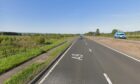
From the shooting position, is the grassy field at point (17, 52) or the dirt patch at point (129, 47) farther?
the dirt patch at point (129, 47)

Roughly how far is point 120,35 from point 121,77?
186ft

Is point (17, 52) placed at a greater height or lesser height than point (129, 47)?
lesser

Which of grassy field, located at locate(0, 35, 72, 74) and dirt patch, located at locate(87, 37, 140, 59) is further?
dirt patch, located at locate(87, 37, 140, 59)

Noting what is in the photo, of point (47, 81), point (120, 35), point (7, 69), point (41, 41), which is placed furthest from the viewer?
point (120, 35)

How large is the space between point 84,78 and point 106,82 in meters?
1.20

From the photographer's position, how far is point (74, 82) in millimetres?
7785

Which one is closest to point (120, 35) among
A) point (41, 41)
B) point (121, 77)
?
point (41, 41)

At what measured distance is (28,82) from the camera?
24.7 feet

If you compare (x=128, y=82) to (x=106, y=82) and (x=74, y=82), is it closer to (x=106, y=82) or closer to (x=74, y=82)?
(x=106, y=82)

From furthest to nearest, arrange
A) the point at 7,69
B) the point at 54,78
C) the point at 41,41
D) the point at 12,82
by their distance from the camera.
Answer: the point at 41,41
the point at 7,69
the point at 54,78
the point at 12,82

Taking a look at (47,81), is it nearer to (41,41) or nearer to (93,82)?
(93,82)

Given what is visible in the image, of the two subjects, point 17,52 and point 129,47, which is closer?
point 17,52

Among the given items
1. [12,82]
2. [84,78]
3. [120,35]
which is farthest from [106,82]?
[120,35]

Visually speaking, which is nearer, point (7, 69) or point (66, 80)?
point (66, 80)
